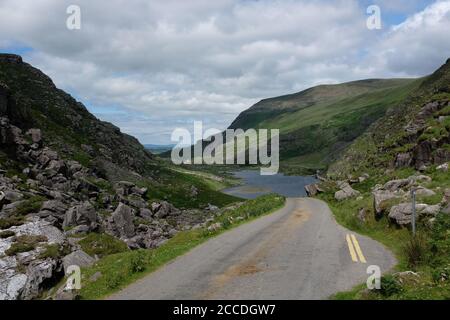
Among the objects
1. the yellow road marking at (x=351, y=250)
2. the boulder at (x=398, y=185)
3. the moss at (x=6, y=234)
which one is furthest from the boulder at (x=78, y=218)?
the yellow road marking at (x=351, y=250)

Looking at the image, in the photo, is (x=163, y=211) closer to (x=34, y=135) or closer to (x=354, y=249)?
(x=34, y=135)

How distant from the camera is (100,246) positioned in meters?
36.5

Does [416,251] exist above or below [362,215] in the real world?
above

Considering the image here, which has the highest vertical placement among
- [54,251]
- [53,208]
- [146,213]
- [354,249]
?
[354,249]

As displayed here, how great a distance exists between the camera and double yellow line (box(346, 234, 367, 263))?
17700mm

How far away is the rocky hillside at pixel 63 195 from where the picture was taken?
2969 cm

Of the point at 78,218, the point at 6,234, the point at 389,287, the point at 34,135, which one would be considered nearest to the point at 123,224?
the point at 78,218

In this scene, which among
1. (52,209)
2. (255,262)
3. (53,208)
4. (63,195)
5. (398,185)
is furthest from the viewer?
(63,195)

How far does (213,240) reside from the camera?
24281 millimetres

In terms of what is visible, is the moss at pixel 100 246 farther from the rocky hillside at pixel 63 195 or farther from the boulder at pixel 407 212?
the boulder at pixel 407 212

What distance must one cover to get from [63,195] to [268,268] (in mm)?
58305

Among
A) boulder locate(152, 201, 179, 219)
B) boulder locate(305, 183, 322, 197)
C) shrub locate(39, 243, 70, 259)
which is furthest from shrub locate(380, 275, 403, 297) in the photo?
boulder locate(152, 201, 179, 219)
